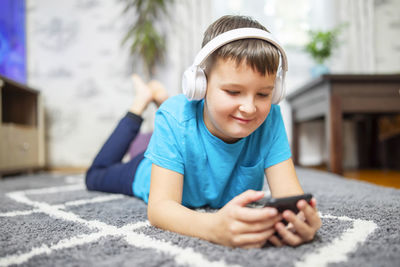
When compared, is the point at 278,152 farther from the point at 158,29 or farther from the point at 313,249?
the point at 158,29

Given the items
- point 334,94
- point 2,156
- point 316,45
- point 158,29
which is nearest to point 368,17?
point 316,45

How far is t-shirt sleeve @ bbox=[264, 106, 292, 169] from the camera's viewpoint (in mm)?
676

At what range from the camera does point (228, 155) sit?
68 cm

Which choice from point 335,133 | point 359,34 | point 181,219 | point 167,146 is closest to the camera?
point 181,219

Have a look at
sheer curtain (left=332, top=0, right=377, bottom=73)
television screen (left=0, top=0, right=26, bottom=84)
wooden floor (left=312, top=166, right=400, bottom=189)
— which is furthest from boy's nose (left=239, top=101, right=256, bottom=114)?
sheer curtain (left=332, top=0, right=377, bottom=73)

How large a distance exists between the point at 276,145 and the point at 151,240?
0.36 metres

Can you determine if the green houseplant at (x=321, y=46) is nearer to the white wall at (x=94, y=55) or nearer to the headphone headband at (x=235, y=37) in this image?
the white wall at (x=94, y=55)

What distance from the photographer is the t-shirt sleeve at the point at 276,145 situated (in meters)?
0.68

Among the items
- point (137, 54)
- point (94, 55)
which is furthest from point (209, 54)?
point (94, 55)

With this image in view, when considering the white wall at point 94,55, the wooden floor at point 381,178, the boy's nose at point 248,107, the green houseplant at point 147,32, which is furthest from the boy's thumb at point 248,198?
the white wall at point 94,55

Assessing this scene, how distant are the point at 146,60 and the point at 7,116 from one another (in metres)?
1.08

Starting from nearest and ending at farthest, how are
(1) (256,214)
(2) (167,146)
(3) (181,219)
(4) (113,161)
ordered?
(1) (256,214) < (3) (181,219) < (2) (167,146) < (4) (113,161)

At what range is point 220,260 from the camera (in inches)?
16.3

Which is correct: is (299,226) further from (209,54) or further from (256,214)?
(209,54)
